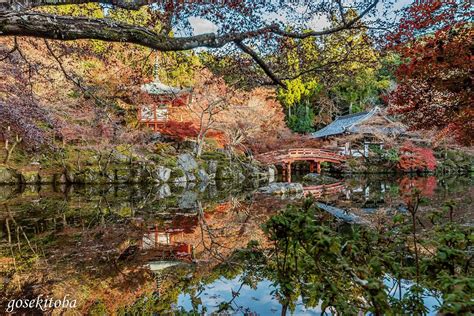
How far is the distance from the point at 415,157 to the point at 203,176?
515 inches

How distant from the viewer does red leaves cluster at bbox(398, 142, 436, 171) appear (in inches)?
803

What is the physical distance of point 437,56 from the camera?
5.91 m

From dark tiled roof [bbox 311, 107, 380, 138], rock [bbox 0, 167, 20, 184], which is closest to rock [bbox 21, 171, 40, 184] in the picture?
rock [bbox 0, 167, 20, 184]

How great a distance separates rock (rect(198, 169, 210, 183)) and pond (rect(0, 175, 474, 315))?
29.1 feet

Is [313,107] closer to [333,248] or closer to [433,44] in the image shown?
[433,44]

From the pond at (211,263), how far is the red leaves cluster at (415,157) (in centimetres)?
1346

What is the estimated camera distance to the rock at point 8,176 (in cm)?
1428

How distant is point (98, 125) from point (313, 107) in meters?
22.2

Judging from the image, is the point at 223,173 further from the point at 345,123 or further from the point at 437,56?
the point at 437,56

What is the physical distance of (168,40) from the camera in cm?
330

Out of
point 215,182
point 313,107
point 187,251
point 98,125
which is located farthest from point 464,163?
point 187,251

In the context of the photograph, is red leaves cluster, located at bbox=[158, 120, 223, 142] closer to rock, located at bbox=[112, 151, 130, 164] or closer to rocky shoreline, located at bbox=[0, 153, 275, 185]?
rocky shoreline, located at bbox=[0, 153, 275, 185]

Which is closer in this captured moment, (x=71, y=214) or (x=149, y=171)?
(x=71, y=214)

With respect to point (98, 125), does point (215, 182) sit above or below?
below
